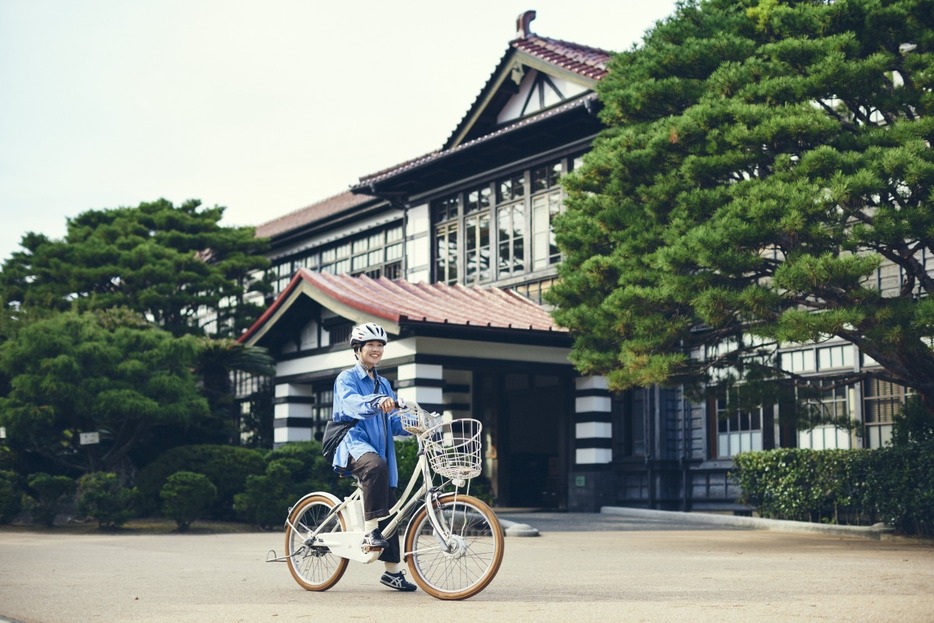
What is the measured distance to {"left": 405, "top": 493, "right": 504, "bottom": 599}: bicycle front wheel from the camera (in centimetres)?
751

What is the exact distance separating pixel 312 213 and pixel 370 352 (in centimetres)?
2602

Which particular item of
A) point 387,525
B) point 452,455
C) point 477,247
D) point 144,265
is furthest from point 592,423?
point 452,455

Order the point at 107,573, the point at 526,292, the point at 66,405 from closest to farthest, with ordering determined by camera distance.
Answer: the point at 107,573 < the point at 66,405 < the point at 526,292

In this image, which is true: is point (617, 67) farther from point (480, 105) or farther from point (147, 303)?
point (147, 303)

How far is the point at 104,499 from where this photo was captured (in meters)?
17.7

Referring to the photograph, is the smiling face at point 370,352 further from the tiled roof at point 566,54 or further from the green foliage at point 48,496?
the tiled roof at point 566,54

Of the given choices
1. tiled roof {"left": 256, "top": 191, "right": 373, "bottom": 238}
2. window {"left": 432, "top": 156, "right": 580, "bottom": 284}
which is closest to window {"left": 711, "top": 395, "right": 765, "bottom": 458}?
window {"left": 432, "top": 156, "right": 580, "bottom": 284}

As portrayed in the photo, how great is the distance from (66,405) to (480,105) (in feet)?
35.0

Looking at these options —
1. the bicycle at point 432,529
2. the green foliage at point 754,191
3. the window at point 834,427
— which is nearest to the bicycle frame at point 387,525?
the bicycle at point 432,529

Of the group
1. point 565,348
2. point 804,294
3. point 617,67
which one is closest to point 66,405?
point 565,348

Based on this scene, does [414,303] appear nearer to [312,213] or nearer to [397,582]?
[397,582]

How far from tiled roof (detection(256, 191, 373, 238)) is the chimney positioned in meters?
6.14

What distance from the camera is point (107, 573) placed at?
1011 cm

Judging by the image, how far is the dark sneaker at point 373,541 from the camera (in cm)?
793
